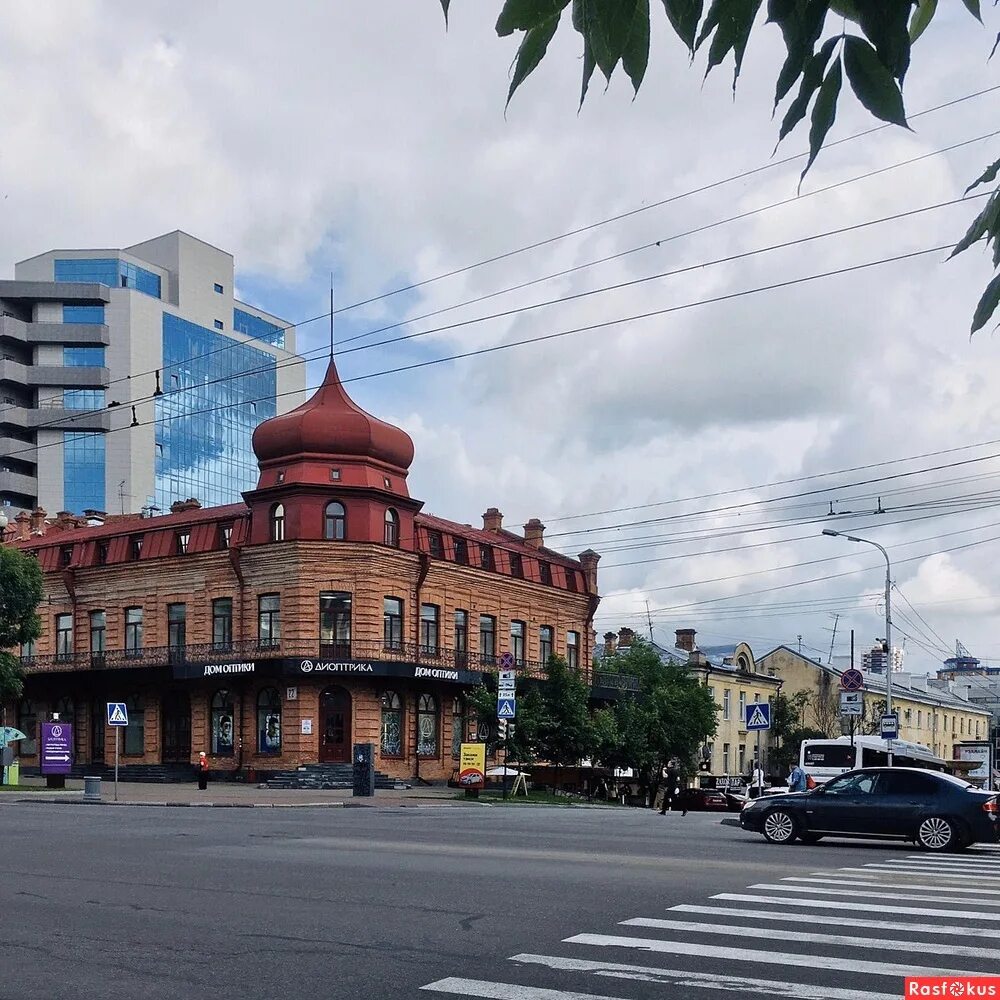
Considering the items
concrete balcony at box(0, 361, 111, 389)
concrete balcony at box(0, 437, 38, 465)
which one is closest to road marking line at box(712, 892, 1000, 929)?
concrete balcony at box(0, 361, 111, 389)

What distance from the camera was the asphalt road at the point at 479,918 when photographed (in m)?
8.53

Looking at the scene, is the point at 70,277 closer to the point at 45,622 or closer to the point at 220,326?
the point at 220,326

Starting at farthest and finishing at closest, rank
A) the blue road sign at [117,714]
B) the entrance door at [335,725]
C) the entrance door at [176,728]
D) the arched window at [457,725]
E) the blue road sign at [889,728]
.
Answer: the arched window at [457,725]
the entrance door at [176,728]
the entrance door at [335,725]
the blue road sign at [117,714]
the blue road sign at [889,728]

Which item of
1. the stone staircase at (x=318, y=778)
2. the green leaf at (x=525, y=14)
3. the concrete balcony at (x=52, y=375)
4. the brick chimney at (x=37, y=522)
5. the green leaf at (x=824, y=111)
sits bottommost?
the stone staircase at (x=318, y=778)

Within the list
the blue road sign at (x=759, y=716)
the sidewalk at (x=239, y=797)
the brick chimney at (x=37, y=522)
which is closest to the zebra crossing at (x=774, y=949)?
the blue road sign at (x=759, y=716)

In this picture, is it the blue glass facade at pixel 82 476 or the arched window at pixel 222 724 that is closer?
the arched window at pixel 222 724

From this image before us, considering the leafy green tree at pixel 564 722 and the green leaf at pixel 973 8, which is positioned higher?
the green leaf at pixel 973 8

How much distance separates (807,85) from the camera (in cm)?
262

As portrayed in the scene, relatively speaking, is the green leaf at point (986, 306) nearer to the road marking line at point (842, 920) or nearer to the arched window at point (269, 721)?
the road marking line at point (842, 920)

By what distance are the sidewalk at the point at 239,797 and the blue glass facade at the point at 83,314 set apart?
62990mm

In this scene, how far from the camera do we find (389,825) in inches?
971

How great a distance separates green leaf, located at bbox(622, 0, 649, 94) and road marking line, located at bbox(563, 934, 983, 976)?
7817 millimetres

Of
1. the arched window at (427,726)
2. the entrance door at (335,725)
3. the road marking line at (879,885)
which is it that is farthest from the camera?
the arched window at (427,726)

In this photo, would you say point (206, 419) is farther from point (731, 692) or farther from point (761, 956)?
point (761, 956)
